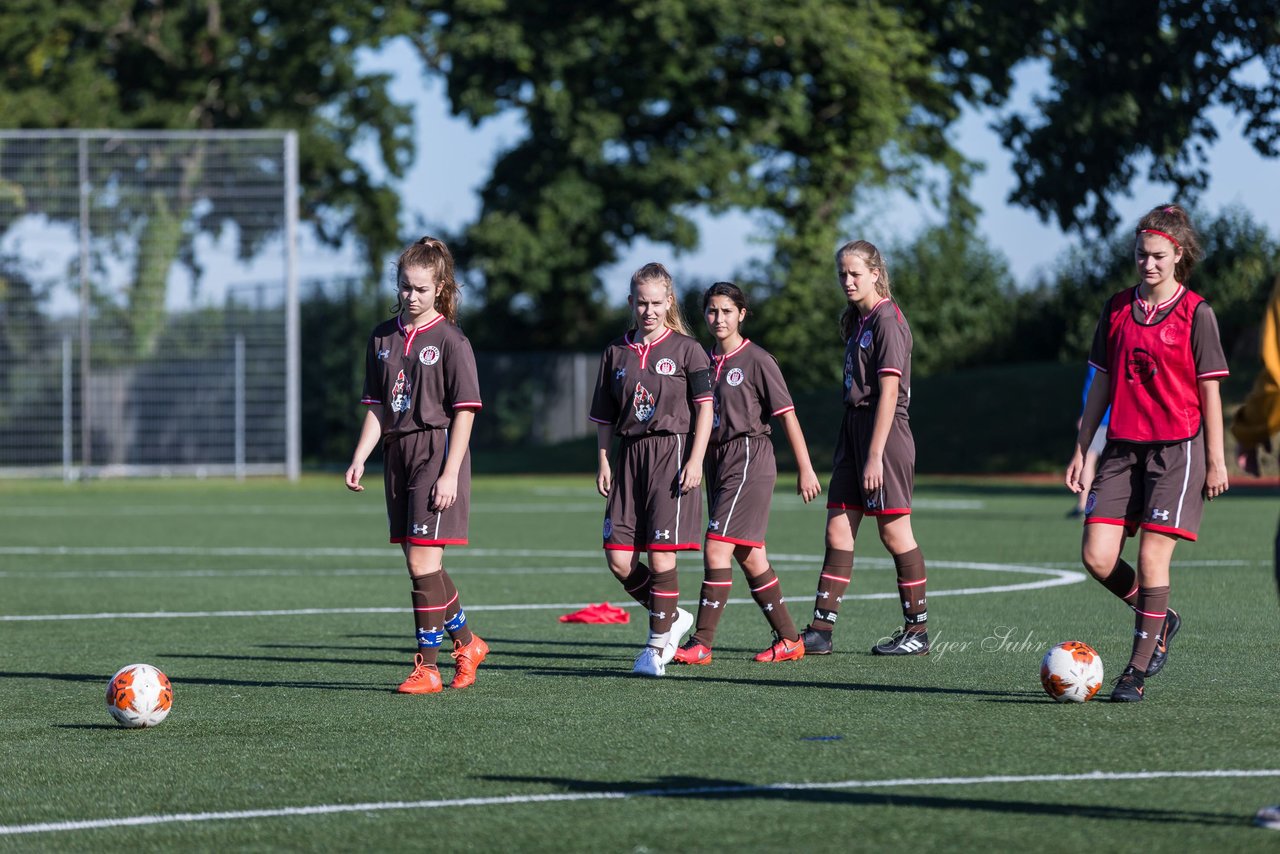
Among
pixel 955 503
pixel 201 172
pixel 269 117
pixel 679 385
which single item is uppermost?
pixel 269 117

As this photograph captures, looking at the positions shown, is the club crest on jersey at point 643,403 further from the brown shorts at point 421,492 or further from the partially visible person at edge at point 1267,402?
the partially visible person at edge at point 1267,402

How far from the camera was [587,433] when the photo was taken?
44.5m

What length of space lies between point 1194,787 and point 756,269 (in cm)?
3789

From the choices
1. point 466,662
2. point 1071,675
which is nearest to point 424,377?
point 466,662

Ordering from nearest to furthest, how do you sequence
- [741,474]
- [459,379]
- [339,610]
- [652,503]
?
[459,379] → [652,503] → [741,474] → [339,610]

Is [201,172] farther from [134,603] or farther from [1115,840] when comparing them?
[1115,840]

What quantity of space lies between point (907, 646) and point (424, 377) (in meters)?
2.67

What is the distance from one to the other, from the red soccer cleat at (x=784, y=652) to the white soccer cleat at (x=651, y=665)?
2.03 feet

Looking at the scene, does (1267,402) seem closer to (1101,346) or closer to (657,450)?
(1101,346)

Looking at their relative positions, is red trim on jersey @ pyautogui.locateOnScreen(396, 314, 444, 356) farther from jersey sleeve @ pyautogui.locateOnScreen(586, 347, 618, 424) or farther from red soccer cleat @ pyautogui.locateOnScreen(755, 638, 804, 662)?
red soccer cleat @ pyautogui.locateOnScreen(755, 638, 804, 662)

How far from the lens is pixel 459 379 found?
7.55m

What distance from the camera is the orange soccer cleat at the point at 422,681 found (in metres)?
7.47

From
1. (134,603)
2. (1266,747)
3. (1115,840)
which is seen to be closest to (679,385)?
(1266,747)

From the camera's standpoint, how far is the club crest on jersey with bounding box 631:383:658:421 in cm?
805
